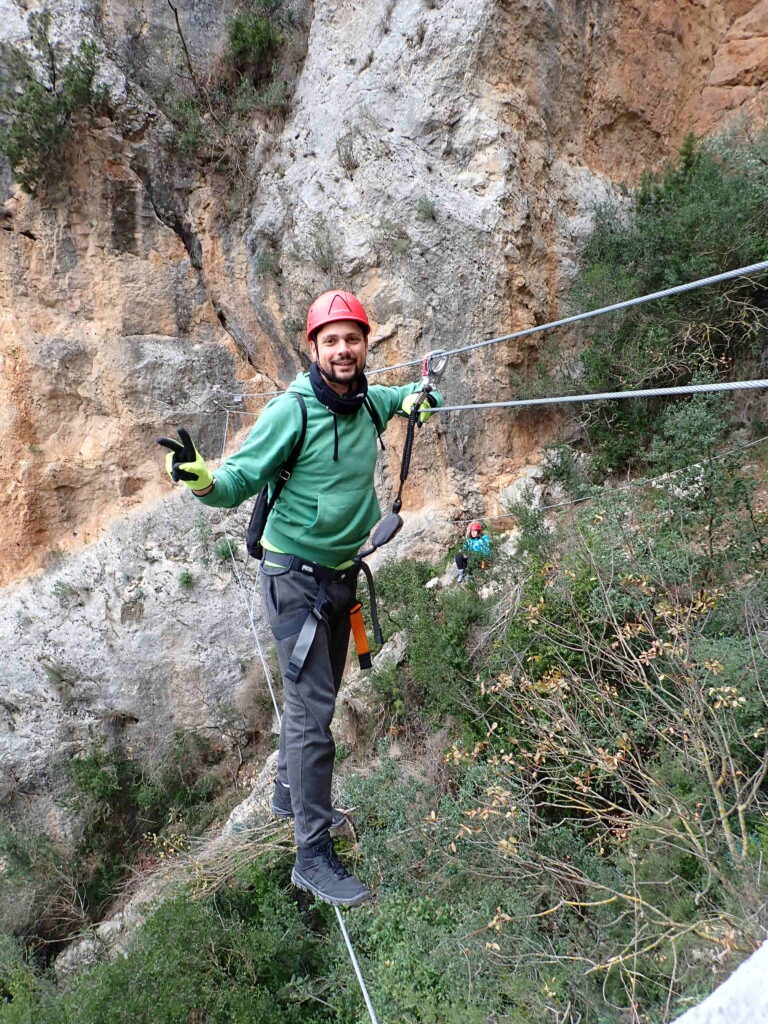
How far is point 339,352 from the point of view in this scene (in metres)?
2.67

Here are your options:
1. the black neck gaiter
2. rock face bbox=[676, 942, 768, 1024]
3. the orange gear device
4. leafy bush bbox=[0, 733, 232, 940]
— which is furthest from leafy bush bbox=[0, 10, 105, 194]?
rock face bbox=[676, 942, 768, 1024]

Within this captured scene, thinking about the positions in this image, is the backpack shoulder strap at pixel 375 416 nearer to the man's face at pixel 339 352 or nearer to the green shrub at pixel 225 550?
the man's face at pixel 339 352

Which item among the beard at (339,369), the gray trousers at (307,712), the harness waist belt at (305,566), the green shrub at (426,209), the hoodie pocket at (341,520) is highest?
the green shrub at (426,209)

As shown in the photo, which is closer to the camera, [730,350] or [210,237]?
[730,350]

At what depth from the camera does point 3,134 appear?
7578mm

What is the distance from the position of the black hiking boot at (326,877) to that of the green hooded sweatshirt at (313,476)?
1269mm

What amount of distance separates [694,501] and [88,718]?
6.91 meters

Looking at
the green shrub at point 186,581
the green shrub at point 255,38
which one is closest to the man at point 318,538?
the green shrub at point 186,581

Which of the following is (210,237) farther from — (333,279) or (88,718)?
(88,718)

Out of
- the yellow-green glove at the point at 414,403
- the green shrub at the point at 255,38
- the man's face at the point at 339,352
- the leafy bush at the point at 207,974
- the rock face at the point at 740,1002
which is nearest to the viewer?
the rock face at the point at 740,1002

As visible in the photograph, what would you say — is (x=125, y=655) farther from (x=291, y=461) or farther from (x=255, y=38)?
(x=255, y=38)

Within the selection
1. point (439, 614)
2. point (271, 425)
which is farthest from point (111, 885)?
point (271, 425)

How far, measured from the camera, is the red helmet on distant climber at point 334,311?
8.81ft

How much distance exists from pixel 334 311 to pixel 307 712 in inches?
67.2
